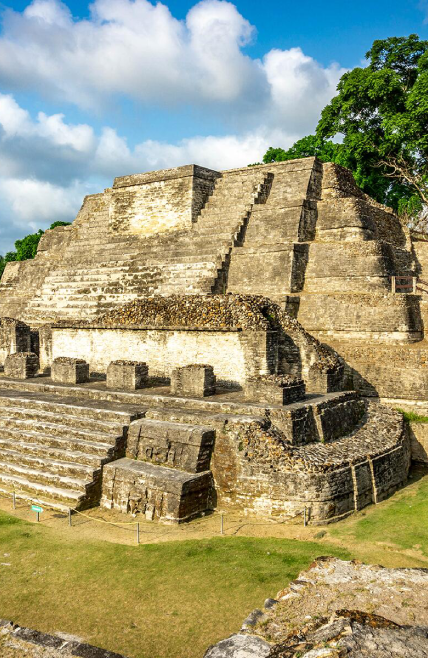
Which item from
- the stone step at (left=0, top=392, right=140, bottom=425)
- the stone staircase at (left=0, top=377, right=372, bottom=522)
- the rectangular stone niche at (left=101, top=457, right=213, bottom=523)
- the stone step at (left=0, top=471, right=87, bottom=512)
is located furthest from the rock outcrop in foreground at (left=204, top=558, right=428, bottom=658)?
the stone step at (left=0, top=392, right=140, bottom=425)

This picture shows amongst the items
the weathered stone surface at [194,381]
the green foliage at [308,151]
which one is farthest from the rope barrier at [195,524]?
the green foliage at [308,151]

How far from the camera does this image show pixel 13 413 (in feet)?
40.4

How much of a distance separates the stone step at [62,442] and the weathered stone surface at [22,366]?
405 centimetres

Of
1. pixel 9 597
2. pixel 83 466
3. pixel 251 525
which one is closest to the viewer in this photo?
pixel 9 597

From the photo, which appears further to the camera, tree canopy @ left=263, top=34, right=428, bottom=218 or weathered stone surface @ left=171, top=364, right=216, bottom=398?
tree canopy @ left=263, top=34, right=428, bottom=218

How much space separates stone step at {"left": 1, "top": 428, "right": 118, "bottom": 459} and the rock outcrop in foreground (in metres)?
4.83

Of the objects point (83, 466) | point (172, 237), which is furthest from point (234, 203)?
point (83, 466)

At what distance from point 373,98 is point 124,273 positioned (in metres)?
13.9

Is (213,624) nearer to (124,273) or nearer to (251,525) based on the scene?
(251,525)

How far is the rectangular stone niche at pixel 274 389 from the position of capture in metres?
10.9

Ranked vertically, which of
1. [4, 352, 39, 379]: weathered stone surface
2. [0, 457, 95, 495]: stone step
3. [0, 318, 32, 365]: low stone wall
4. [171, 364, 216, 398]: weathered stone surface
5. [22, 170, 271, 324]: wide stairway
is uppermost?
[22, 170, 271, 324]: wide stairway

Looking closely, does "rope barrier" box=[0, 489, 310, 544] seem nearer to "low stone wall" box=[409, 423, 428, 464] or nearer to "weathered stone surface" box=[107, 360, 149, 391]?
"weathered stone surface" box=[107, 360, 149, 391]

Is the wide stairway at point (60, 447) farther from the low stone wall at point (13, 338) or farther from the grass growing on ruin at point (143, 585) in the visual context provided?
the low stone wall at point (13, 338)

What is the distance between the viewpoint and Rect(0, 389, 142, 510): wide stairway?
9.77 meters
